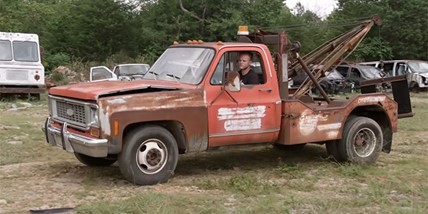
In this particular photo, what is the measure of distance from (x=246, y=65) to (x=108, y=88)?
209cm

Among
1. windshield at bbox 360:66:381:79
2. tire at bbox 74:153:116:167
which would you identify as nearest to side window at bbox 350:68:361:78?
windshield at bbox 360:66:381:79

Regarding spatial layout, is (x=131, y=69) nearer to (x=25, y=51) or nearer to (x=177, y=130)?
(x=25, y=51)

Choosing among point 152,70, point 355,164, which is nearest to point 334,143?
point 355,164

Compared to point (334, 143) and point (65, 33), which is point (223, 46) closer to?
point (334, 143)

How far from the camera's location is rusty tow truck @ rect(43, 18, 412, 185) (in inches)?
268

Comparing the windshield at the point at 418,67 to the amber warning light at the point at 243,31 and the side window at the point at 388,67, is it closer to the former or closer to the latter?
the side window at the point at 388,67

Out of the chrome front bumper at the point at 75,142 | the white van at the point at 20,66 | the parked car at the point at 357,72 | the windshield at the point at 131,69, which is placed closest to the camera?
the chrome front bumper at the point at 75,142

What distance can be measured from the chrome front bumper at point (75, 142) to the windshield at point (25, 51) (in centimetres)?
1405

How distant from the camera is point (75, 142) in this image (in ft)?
22.7

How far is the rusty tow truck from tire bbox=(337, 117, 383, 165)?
0.05ft

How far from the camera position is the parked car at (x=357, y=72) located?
2577 cm

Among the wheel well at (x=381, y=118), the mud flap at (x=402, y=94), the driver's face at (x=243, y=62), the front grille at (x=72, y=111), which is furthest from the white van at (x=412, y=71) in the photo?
the front grille at (x=72, y=111)

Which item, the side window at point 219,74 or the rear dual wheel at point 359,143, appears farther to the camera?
the rear dual wheel at point 359,143

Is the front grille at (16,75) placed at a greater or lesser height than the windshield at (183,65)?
lesser
